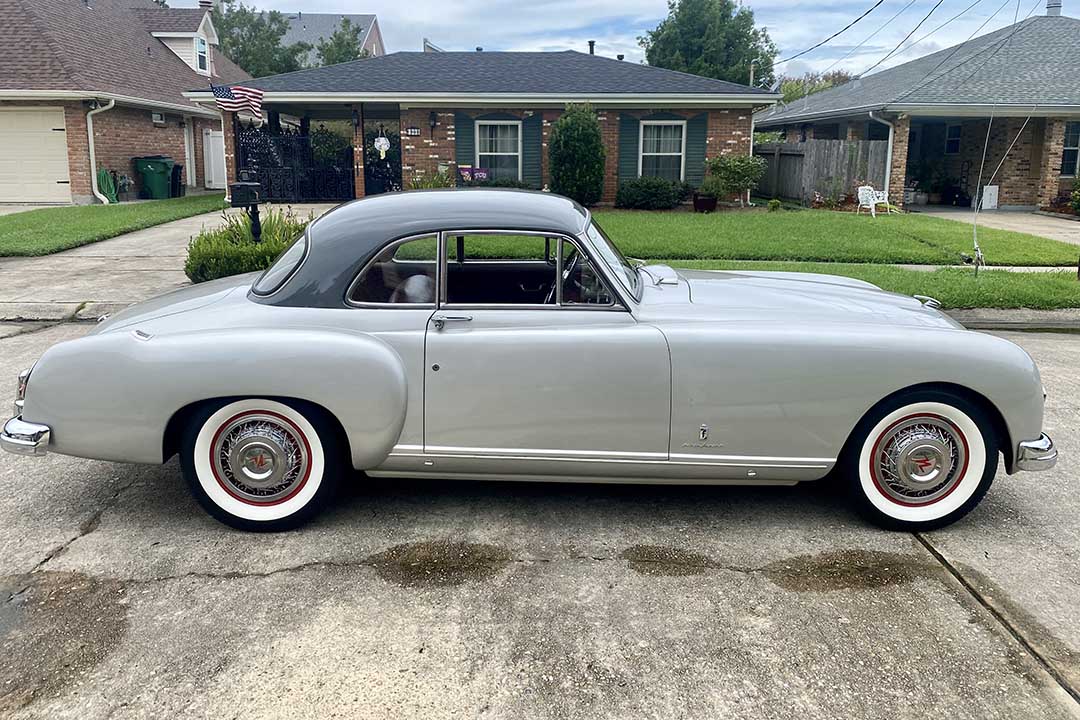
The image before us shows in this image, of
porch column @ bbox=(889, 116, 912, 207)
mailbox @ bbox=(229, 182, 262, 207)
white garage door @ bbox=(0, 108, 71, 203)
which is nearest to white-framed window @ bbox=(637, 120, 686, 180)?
porch column @ bbox=(889, 116, 912, 207)

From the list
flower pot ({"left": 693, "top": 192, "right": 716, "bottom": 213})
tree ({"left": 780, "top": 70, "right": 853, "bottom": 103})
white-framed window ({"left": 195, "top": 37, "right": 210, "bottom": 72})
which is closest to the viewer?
flower pot ({"left": 693, "top": 192, "right": 716, "bottom": 213})

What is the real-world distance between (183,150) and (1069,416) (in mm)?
26557

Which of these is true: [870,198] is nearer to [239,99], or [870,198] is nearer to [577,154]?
[577,154]

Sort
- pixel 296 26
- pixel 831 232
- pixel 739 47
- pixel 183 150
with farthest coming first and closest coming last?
pixel 296 26 < pixel 739 47 < pixel 183 150 < pixel 831 232

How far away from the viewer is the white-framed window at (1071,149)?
21.3 meters

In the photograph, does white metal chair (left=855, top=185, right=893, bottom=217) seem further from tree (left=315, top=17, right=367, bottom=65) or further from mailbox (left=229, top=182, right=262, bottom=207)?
tree (left=315, top=17, right=367, bottom=65)

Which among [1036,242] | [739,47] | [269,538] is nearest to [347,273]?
[269,538]

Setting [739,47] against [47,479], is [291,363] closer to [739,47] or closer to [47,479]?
[47,479]

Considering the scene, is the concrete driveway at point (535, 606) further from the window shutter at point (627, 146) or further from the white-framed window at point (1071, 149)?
the white-framed window at point (1071, 149)

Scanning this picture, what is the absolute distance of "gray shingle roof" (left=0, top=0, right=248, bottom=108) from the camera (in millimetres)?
20734

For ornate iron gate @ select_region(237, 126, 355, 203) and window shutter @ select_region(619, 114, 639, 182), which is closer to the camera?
window shutter @ select_region(619, 114, 639, 182)

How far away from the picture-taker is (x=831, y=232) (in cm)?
1501

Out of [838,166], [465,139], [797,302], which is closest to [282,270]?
[797,302]

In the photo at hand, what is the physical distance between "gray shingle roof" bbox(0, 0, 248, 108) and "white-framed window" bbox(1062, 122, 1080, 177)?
2367 cm
